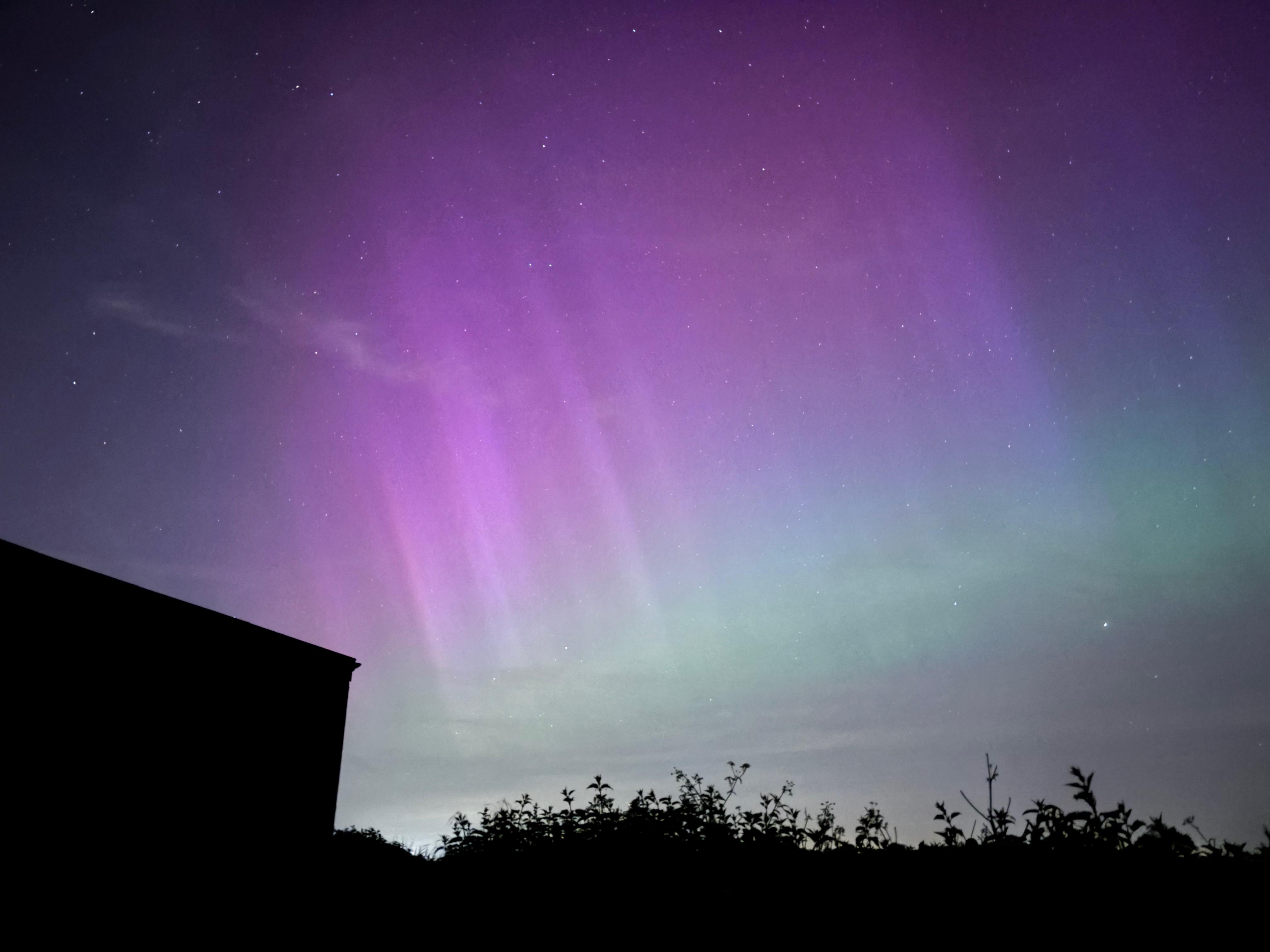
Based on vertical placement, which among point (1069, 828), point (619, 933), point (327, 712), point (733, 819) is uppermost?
point (327, 712)

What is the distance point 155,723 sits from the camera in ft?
38.7

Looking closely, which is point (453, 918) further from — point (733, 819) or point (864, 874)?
point (864, 874)

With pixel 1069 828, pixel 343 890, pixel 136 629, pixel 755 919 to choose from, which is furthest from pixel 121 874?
pixel 1069 828

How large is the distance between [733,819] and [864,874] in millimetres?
3064

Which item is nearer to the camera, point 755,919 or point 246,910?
point 755,919

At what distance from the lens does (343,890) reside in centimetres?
900

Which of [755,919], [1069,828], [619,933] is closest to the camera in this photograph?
[1069,828]

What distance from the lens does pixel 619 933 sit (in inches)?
216

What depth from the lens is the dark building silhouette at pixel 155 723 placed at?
10602 millimetres

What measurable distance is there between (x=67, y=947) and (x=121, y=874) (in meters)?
1.02

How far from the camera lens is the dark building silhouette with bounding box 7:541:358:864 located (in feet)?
34.8

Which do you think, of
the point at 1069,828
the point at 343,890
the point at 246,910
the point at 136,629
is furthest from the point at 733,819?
the point at 136,629

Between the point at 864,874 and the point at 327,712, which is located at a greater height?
the point at 327,712

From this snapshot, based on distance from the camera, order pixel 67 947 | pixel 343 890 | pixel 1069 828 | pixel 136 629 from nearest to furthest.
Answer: pixel 1069 828 → pixel 343 890 → pixel 67 947 → pixel 136 629
